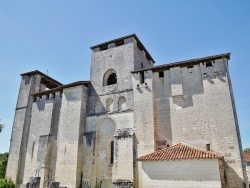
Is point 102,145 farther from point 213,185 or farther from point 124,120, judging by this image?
point 213,185

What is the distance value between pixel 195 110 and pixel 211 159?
12.9 ft

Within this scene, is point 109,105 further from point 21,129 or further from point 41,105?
point 21,129

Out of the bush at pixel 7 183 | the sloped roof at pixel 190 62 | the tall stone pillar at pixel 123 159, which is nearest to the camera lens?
the tall stone pillar at pixel 123 159

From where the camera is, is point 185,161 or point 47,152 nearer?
point 185,161

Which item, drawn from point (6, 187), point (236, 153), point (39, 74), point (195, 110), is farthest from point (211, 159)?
point (39, 74)

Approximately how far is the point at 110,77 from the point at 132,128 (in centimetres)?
535

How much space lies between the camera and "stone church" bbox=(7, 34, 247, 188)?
11.5 metres

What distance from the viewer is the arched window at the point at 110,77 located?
1791 centimetres

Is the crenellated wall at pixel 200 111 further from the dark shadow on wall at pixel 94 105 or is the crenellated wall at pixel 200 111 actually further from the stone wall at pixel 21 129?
the stone wall at pixel 21 129

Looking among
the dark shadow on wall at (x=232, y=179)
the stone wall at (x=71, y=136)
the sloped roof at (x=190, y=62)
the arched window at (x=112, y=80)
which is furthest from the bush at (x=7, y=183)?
the dark shadow on wall at (x=232, y=179)

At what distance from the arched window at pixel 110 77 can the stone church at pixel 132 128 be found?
0.08m

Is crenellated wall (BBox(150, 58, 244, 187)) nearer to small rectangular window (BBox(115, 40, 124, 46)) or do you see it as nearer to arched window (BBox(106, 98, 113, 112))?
arched window (BBox(106, 98, 113, 112))

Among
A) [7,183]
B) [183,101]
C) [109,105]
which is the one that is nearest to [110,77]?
[109,105]

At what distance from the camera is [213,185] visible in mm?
9969
